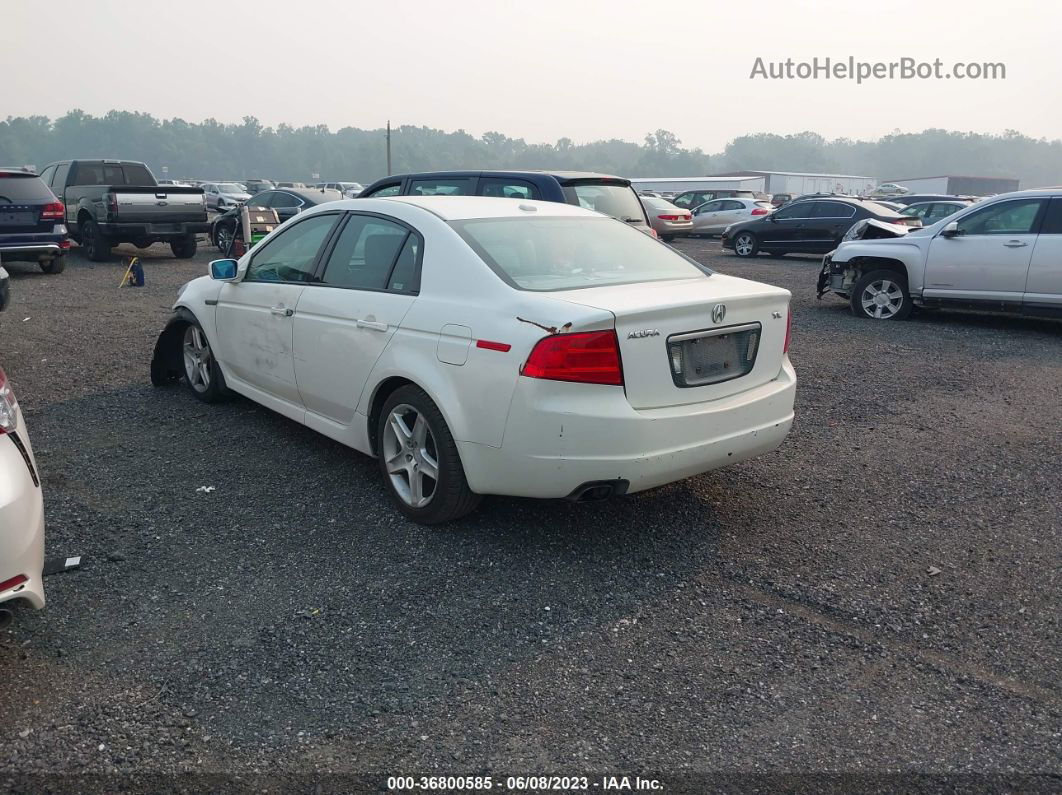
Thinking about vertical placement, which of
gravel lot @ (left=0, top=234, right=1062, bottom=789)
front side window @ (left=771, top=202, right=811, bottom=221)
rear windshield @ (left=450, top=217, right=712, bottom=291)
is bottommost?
gravel lot @ (left=0, top=234, right=1062, bottom=789)

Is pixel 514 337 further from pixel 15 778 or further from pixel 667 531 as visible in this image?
pixel 15 778

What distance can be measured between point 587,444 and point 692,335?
0.76 metres

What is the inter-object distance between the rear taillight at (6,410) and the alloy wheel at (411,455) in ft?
5.58

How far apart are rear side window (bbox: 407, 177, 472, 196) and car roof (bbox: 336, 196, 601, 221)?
4788mm

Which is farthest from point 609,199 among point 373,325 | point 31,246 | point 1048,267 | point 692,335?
point 31,246

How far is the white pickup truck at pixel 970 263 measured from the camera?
388 inches

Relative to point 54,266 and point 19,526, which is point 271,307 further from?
point 54,266

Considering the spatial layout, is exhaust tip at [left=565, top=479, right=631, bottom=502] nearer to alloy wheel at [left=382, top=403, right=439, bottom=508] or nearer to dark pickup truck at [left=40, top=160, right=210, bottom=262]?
alloy wheel at [left=382, top=403, right=439, bottom=508]

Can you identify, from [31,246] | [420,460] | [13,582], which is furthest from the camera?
[31,246]

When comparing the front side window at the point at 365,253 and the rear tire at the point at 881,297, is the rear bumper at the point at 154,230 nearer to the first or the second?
the rear tire at the point at 881,297

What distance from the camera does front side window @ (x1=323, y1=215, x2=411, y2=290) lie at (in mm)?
4684

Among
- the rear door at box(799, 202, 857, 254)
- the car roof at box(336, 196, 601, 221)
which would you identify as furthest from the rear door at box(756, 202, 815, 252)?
the car roof at box(336, 196, 601, 221)

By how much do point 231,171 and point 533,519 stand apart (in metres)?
175

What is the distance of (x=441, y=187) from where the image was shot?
408 inches
